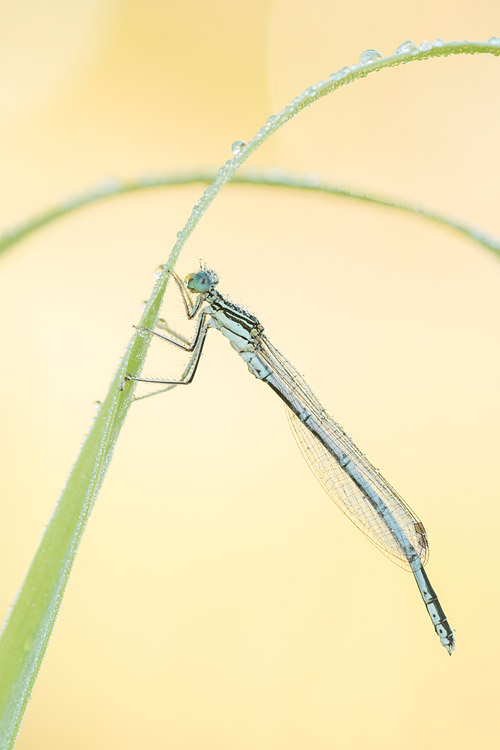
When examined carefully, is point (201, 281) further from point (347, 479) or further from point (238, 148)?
point (238, 148)

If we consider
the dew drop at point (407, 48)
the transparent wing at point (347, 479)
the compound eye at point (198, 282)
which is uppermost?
the compound eye at point (198, 282)

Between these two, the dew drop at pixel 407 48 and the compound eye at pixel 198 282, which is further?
the compound eye at pixel 198 282

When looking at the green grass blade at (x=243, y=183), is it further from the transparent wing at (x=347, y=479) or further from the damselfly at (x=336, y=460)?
the transparent wing at (x=347, y=479)

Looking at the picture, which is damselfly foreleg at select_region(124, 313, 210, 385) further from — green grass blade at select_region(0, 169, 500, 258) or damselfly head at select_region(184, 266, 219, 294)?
green grass blade at select_region(0, 169, 500, 258)

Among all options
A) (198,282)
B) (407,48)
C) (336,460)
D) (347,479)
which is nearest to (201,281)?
(198,282)

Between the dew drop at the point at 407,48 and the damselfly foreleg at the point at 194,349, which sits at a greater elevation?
the damselfly foreleg at the point at 194,349

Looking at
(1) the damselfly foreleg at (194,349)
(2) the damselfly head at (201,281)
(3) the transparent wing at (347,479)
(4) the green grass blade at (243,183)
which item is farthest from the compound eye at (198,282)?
(4) the green grass blade at (243,183)

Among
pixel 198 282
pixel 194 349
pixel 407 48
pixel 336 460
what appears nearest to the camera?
pixel 407 48
